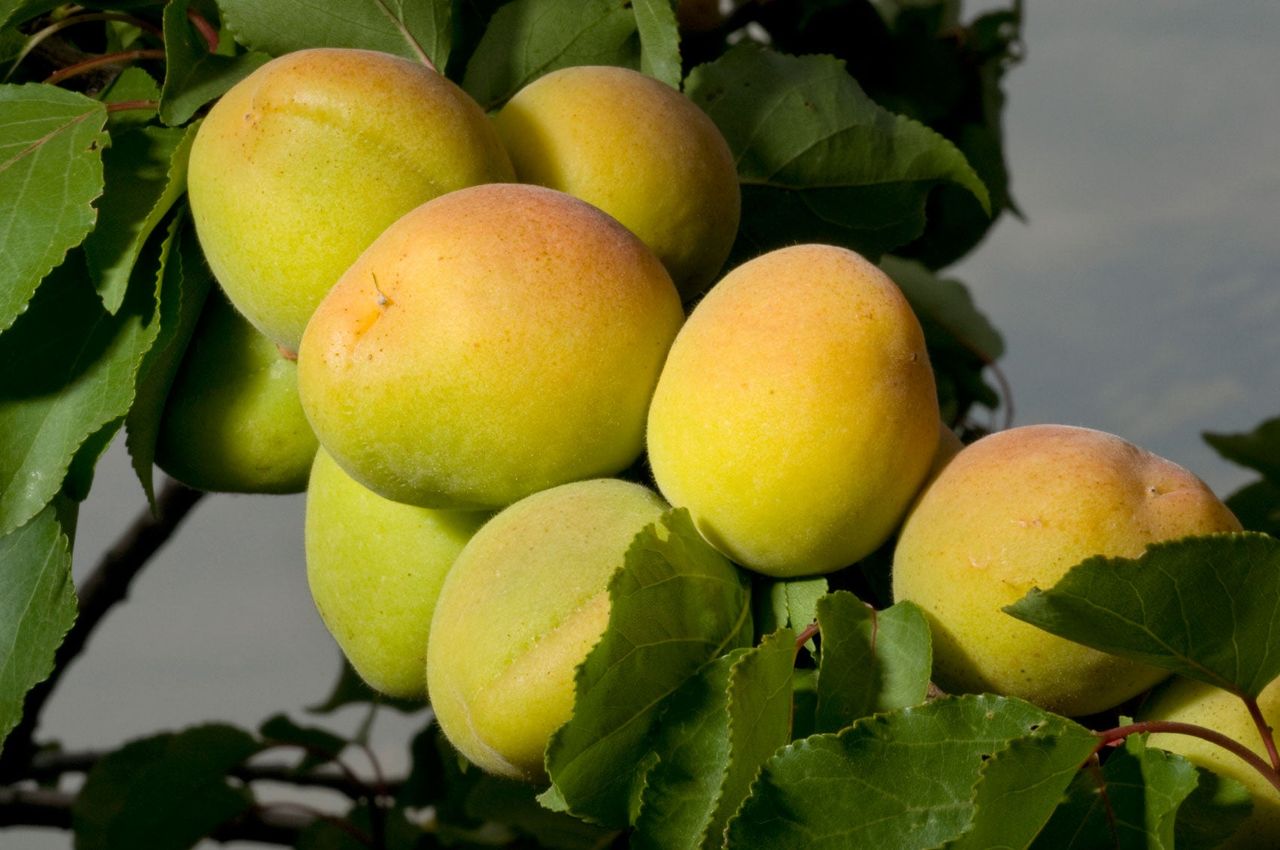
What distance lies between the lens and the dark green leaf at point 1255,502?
42.3 inches

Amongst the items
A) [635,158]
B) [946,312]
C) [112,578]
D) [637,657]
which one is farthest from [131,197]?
[946,312]

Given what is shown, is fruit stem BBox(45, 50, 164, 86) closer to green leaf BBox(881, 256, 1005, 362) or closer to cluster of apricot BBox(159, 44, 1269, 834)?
cluster of apricot BBox(159, 44, 1269, 834)

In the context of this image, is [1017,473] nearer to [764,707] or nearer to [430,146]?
[764,707]

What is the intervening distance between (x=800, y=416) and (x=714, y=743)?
13 cm

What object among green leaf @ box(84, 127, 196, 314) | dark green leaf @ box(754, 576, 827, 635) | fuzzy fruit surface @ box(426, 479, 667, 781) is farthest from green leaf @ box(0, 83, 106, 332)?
dark green leaf @ box(754, 576, 827, 635)

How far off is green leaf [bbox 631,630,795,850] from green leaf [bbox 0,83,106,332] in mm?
395

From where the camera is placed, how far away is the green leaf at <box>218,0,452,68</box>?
0.76 meters

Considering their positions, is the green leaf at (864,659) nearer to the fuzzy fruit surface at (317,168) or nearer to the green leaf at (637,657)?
the green leaf at (637,657)

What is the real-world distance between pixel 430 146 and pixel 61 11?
0.47m

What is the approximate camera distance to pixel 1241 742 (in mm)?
502

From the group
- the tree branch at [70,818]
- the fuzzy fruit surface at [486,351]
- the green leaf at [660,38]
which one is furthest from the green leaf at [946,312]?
the tree branch at [70,818]

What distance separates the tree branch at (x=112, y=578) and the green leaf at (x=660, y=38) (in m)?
0.69

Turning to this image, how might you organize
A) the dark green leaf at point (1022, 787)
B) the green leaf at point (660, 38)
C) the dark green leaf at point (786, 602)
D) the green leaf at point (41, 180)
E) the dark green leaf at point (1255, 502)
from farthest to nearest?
the dark green leaf at point (1255, 502) → the green leaf at point (660, 38) → the green leaf at point (41, 180) → the dark green leaf at point (786, 602) → the dark green leaf at point (1022, 787)

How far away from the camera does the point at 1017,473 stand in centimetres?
51
